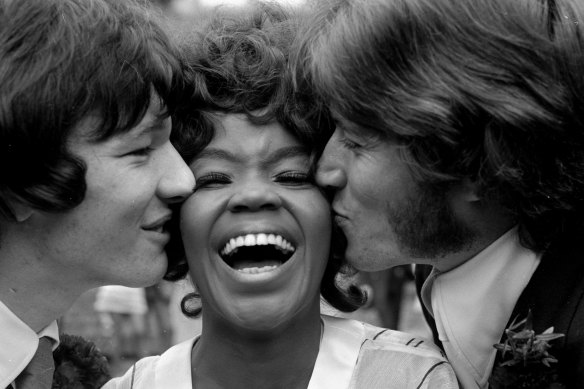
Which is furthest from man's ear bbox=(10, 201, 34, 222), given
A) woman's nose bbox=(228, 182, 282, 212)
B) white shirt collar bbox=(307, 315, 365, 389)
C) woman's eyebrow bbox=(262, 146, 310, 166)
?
white shirt collar bbox=(307, 315, 365, 389)

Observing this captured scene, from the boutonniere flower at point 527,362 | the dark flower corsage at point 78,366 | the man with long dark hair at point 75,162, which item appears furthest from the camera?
the dark flower corsage at point 78,366

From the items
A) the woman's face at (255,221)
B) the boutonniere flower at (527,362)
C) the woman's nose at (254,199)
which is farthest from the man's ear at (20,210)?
the boutonniere flower at (527,362)

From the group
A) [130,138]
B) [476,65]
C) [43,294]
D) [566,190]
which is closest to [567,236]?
[566,190]

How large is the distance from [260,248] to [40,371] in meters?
0.76

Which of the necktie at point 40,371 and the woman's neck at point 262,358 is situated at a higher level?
the necktie at point 40,371

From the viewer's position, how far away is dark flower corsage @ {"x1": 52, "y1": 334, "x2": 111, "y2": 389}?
3053 millimetres

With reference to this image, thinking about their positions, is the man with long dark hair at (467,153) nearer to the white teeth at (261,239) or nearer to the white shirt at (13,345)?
the white teeth at (261,239)

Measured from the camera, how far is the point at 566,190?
9.09 ft

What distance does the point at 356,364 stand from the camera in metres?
2.97

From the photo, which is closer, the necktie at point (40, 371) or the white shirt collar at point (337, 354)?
the necktie at point (40, 371)

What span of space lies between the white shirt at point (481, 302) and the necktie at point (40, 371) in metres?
1.16

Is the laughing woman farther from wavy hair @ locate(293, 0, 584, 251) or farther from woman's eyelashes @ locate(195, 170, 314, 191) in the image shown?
wavy hair @ locate(293, 0, 584, 251)

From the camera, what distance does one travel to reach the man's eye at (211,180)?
9.82 ft

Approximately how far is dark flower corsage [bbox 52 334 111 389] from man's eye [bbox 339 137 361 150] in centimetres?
105
